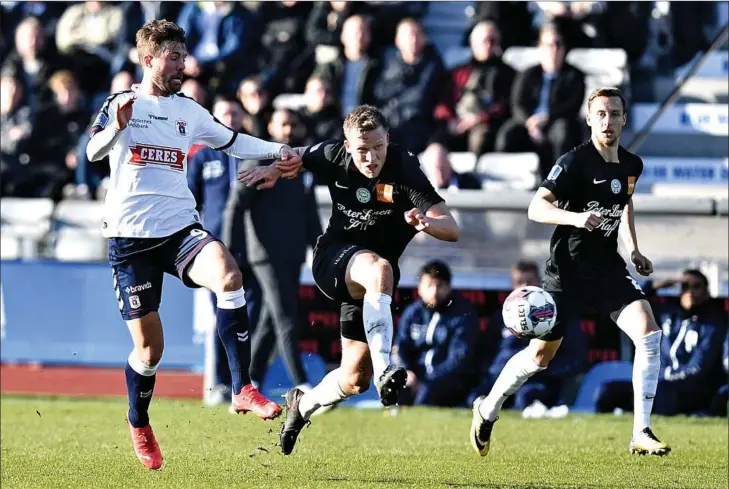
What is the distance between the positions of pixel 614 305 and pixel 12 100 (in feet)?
35.3

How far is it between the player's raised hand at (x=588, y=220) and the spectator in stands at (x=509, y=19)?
7.84 m

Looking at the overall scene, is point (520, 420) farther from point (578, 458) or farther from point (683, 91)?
point (683, 91)

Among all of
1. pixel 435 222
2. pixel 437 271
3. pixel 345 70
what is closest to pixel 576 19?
pixel 345 70

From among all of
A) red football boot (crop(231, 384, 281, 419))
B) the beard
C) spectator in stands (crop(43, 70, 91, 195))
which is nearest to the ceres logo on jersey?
the beard

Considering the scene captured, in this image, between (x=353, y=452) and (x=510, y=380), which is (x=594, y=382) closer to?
(x=353, y=452)

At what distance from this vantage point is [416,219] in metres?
7.41

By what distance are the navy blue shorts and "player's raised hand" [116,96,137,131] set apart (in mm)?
831

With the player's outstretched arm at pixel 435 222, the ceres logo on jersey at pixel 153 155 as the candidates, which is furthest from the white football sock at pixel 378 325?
the ceres logo on jersey at pixel 153 155

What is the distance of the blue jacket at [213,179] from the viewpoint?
40.8 feet

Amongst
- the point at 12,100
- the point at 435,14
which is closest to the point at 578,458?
the point at 435,14

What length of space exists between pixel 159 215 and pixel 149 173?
259 mm

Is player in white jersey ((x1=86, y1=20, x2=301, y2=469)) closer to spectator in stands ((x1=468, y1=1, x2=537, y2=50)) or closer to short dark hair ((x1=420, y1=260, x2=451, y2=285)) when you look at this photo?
short dark hair ((x1=420, y1=260, x2=451, y2=285))

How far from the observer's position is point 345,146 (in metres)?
8.13

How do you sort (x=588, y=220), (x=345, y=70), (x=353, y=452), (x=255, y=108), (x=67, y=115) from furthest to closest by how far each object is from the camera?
(x=67, y=115), (x=345, y=70), (x=255, y=108), (x=353, y=452), (x=588, y=220)
